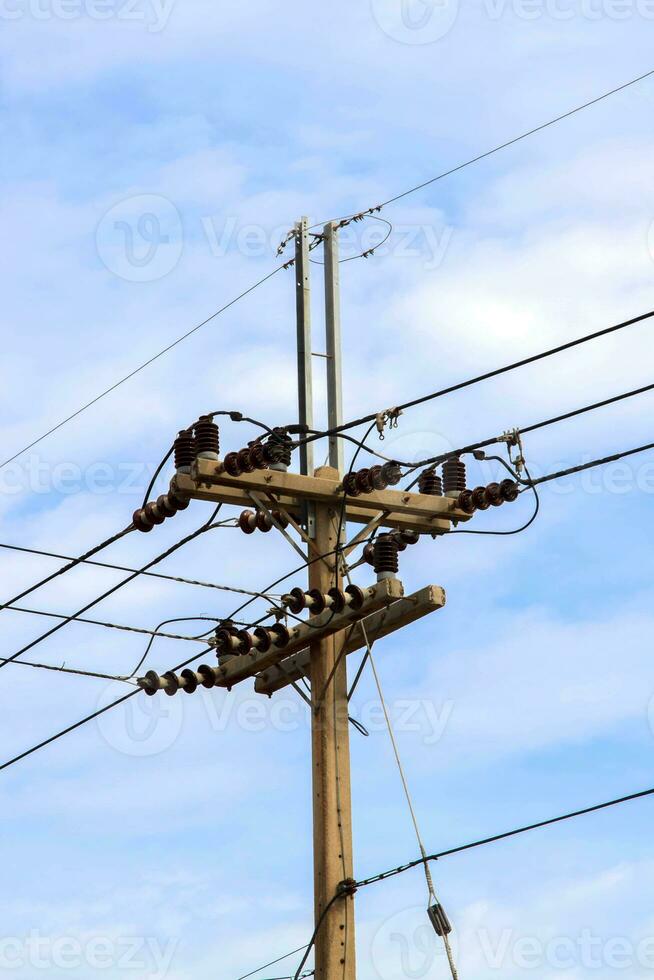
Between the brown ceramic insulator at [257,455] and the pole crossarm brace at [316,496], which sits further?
the pole crossarm brace at [316,496]

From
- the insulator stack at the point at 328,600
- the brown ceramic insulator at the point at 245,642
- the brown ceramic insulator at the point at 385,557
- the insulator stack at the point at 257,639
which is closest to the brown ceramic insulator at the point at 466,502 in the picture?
the brown ceramic insulator at the point at 385,557

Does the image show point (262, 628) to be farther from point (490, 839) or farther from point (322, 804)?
point (490, 839)

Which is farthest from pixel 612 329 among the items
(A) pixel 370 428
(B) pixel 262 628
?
(B) pixel 262 628

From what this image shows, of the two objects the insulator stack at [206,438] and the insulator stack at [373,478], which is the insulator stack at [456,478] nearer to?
the insulator stack at [373,478]

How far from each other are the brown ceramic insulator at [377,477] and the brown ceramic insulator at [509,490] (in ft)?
3.07

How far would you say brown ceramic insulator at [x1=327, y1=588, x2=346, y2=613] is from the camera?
614 inches

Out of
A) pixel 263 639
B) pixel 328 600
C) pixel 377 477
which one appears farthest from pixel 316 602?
pixel 377 477

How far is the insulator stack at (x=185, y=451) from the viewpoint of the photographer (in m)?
15.9

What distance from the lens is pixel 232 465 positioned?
15.7 m

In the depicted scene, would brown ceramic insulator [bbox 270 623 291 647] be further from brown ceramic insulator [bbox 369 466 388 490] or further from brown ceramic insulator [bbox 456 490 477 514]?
brown ceramic insulator [bbox 456 490 477 514]

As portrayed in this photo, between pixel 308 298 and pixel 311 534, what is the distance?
86.7 inches

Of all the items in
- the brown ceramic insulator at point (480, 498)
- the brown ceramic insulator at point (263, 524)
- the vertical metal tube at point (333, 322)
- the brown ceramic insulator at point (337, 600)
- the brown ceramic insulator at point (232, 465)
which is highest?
the vertical metal tube at point (333, 322)

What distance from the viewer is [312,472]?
54.4 feet

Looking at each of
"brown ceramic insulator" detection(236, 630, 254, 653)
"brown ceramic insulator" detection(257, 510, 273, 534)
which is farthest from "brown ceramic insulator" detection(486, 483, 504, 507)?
"brown ceramic insulator" detection(236, 630, 254, 653)
